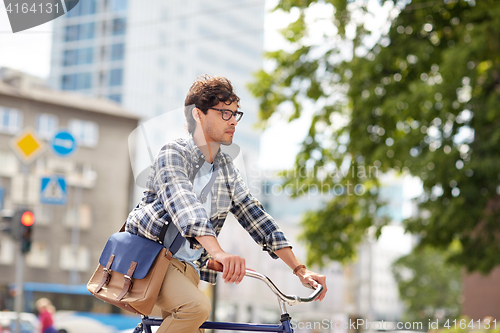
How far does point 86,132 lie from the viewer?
4456cm

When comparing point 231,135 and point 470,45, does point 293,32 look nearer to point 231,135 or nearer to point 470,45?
point 470,45

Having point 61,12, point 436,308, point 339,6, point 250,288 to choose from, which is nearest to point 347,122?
point 339,6

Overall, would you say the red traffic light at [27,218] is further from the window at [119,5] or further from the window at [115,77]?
the window at [119,5]

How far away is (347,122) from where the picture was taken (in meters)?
11.3

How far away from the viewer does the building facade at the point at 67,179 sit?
40000 millimetres

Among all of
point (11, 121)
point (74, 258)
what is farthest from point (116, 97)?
point (11, 121)

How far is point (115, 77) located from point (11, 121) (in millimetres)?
41741

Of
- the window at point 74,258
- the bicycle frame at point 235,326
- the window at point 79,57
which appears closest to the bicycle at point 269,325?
the bicycle frame at point 235,326

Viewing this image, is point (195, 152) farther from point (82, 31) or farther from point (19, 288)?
point (82, 31)

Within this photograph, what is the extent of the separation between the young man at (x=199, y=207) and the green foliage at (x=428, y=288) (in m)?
45.7

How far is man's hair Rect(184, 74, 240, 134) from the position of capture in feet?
7.93

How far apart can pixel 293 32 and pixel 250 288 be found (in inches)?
519

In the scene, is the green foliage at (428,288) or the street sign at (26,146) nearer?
the street sign at (26,146)

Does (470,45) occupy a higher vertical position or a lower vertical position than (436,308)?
higher
